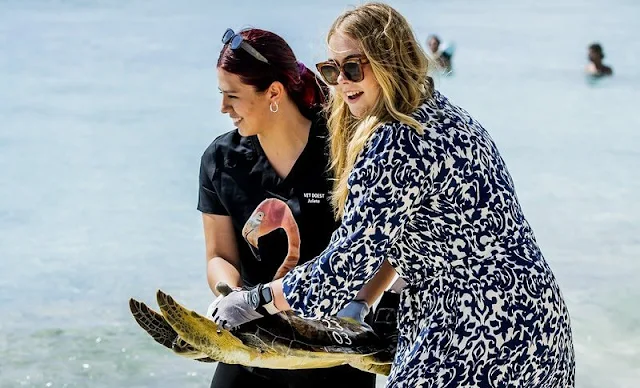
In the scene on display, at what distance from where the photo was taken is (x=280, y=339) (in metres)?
2.68

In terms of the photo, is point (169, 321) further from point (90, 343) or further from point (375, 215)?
point (90, 343)

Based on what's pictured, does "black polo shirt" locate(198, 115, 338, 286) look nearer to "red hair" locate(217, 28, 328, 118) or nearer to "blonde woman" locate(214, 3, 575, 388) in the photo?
"red hair" locate(217, 28, 328, 118)

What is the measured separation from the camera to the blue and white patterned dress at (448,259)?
2326 millimetres

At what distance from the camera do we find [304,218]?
Result: 2.88 meters

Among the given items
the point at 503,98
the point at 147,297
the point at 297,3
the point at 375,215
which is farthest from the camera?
the point at 297,3

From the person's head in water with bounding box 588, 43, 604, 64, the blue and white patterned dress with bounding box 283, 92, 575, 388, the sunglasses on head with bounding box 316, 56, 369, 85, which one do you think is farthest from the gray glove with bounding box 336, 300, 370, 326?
the person's head in water with bounding box 588, 43, 604, 64

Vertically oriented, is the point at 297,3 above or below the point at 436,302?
below

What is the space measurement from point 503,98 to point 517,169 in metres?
3.04

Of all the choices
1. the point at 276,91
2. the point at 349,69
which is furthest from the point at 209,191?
the point at 349,69

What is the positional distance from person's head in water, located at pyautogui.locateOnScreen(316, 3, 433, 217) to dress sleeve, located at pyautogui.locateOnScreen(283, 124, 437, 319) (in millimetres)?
42

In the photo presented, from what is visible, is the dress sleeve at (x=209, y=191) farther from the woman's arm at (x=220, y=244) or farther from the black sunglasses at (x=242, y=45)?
the black sunglasses at (x=242, y=45)

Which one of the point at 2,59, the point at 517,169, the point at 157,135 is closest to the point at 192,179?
the point at 157,135

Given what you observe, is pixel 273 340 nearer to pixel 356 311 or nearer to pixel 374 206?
pixel 356 311

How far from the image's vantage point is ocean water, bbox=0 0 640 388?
18.5 feet
